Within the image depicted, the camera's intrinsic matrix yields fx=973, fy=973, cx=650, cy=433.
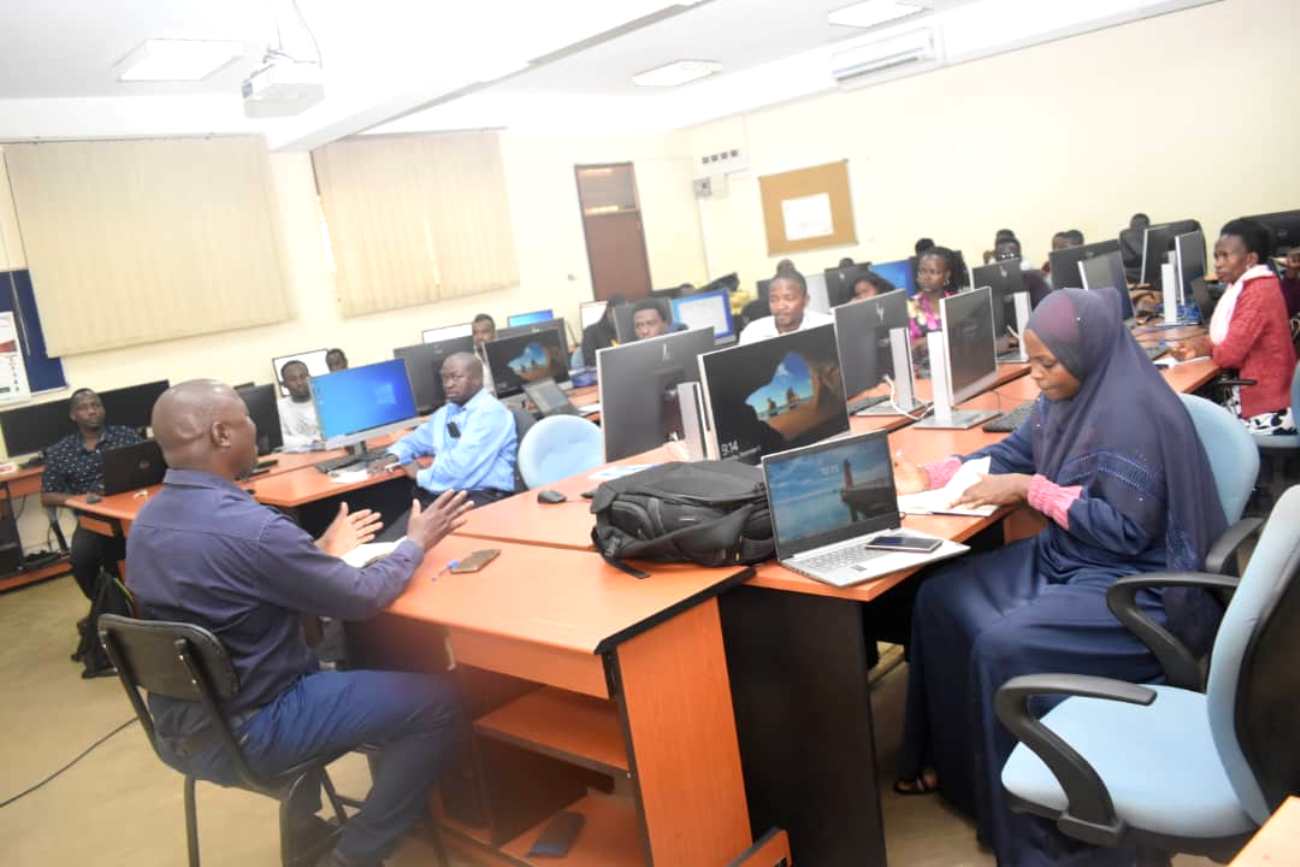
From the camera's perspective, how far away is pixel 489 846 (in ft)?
8.00

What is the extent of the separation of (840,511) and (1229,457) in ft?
2.93

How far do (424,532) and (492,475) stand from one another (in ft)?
4.97

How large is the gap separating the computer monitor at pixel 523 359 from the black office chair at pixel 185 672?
3452mm

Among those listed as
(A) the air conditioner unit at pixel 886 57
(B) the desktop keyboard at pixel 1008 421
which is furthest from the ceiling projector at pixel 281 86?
(A) the air conditioner unit at pixel 886 57

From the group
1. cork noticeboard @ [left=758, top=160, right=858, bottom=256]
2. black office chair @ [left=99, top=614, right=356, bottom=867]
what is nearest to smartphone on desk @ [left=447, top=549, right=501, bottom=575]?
black office chair @ [left=99, top=614, right=356, bottom=867]

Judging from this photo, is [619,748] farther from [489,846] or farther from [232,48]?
[232,48]

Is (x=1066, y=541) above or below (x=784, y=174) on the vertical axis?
below

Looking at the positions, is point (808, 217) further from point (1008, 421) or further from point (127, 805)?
point (127, 805)

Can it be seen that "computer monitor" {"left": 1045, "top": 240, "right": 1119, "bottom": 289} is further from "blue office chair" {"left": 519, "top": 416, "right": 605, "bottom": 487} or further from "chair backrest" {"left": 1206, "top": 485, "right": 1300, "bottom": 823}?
"chair backrest" {"left": 1206, "top": 485, "right": 1300, "bottom": 823}

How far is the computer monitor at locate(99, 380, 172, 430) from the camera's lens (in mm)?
6168

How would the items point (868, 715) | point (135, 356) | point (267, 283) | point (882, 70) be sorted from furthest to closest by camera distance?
point (882, 70)
point (267, 283)
point (135, 356)
point (868, 715)

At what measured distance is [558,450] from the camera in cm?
370

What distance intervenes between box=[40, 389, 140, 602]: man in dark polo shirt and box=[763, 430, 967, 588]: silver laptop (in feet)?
12.2

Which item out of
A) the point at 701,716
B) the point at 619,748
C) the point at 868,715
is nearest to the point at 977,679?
the point at 868,715
